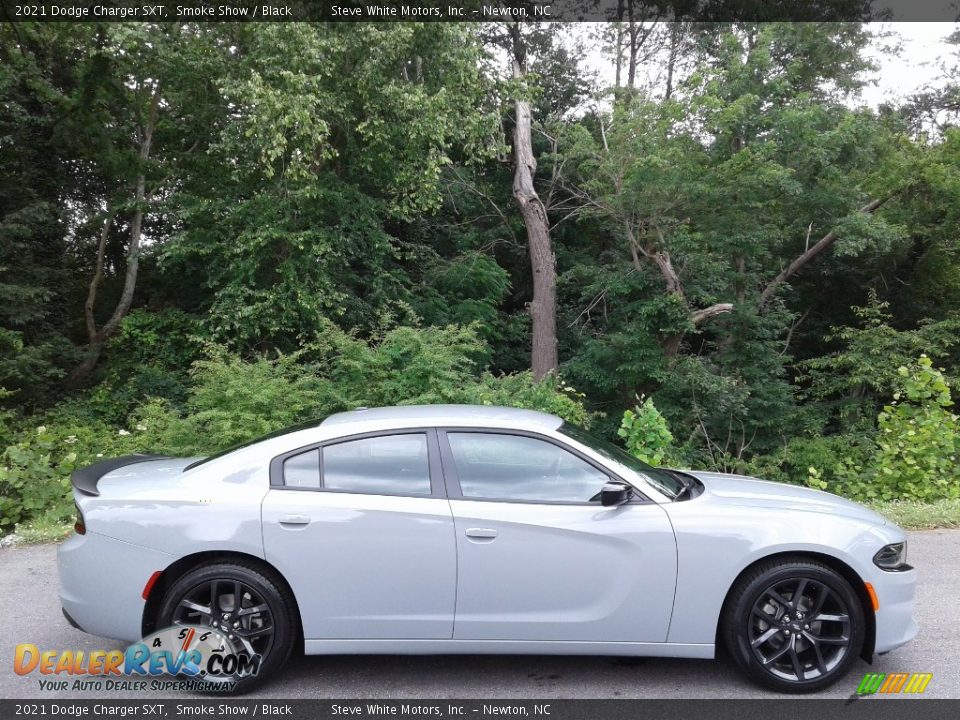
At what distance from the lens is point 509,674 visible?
3.79 metres

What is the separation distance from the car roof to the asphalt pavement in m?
1.32

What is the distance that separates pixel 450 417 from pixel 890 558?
2419mm

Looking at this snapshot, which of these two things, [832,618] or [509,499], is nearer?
[832,618]

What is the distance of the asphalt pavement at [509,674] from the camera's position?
3.58m

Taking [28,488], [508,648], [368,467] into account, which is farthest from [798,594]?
[28,488]

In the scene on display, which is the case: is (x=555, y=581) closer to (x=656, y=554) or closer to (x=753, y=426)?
(x=656, y=554)

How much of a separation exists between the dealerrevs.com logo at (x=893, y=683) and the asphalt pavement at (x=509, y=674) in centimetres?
4

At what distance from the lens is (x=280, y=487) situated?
3.71 metres

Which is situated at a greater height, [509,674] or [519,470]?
[519,470]

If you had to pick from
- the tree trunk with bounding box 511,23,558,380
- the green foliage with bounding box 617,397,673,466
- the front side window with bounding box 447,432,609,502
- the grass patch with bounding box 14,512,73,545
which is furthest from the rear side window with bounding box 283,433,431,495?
the tree trunk with bounding box 511,23,558,380

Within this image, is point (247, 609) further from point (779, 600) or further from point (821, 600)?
point (821, 600)
